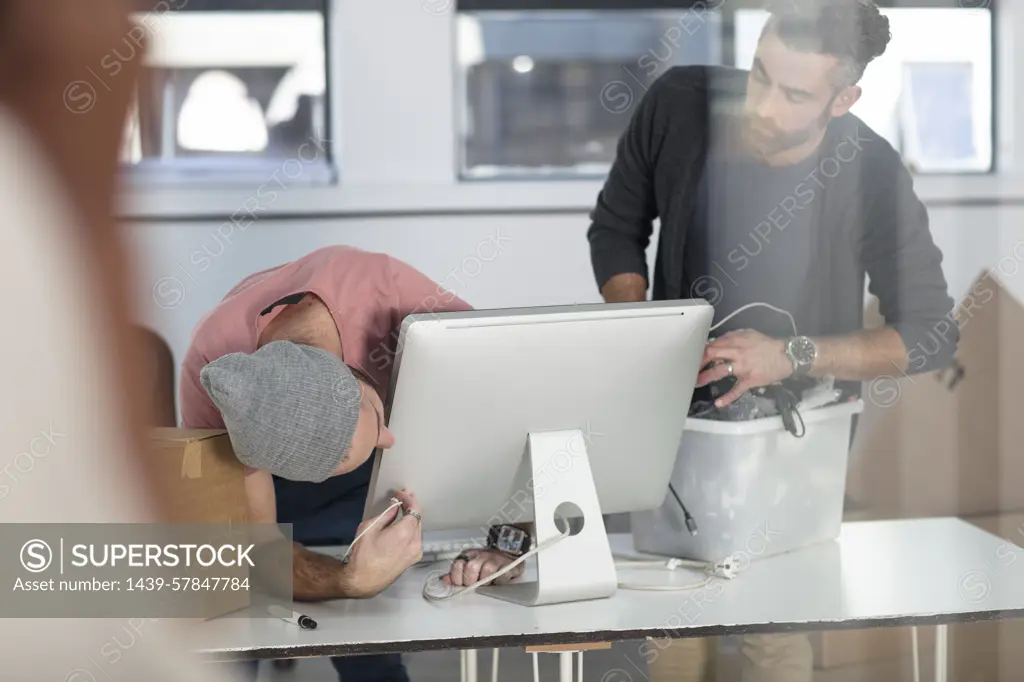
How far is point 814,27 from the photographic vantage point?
1.92m

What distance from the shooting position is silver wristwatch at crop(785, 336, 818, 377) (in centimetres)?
165

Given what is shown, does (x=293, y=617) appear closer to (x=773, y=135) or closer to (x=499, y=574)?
(x=499, y=574)

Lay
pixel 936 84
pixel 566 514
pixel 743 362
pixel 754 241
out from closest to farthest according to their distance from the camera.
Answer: pixel 566 514, pixel 743 362, pixel 754 241, pixel 936 84

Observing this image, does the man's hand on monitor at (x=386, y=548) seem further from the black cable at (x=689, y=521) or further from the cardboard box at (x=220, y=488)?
the black cable at (x=689, y=521)

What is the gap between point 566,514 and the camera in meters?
1.35

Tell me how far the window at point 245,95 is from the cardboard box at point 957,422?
1843 millimetres

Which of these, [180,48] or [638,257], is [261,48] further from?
[638,257]

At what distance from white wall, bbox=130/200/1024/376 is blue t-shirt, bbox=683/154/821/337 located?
59 cm

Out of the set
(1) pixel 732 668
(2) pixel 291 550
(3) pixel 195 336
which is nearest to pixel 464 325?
(2) pixel 291 550

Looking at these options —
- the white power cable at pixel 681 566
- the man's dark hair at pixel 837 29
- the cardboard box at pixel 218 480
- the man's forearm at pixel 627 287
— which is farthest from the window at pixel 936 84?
the cardboard box at pixel 218 480

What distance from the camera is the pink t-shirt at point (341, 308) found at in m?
1.44

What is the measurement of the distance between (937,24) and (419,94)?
A: 1.50 metres

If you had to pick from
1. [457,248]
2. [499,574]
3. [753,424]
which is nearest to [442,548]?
[499,574]

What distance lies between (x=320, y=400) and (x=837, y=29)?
54.0 inches
